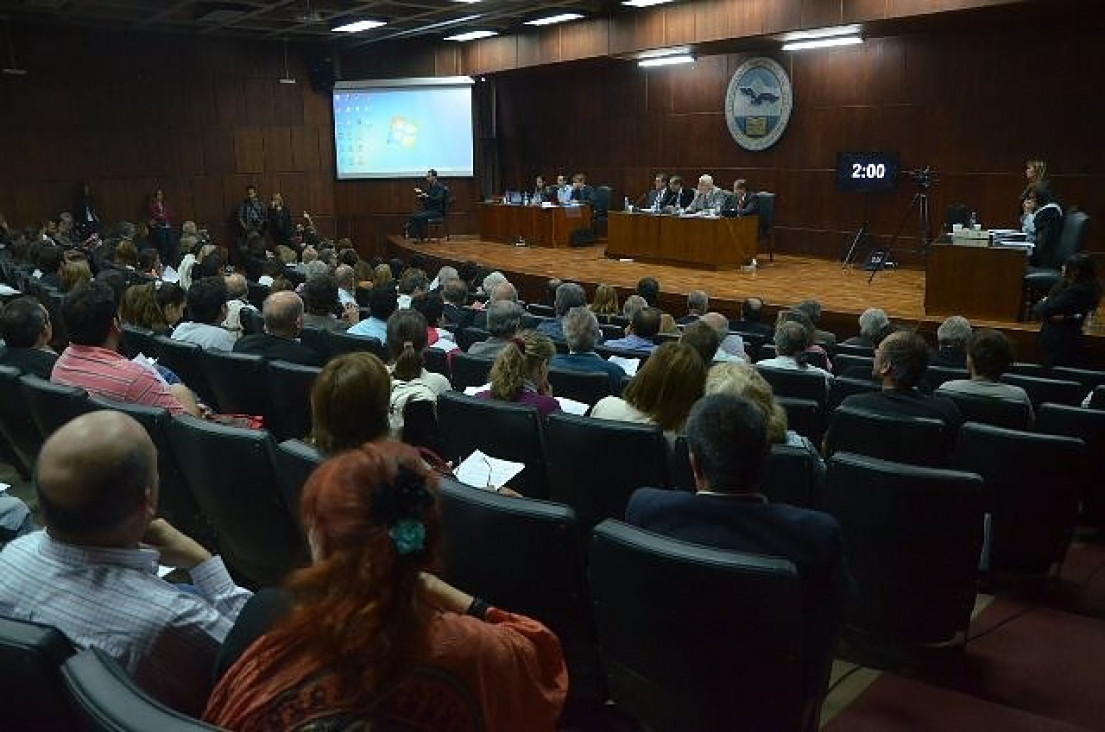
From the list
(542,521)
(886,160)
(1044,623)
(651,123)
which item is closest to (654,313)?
(1044,623)

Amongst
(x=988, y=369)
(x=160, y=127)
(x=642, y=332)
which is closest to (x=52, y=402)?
(x=642, y=332)

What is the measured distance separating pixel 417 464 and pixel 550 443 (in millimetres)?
1889

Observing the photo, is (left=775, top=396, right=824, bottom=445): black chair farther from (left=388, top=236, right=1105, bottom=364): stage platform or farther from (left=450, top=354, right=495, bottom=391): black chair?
(left=388, top=236, right=1105, bottom=364): stage platform

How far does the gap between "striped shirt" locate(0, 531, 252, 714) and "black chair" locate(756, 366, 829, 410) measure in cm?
333

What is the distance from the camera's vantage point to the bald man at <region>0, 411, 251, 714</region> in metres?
1.60

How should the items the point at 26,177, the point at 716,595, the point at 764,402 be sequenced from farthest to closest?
the point at 26,177
the point at 764,402
the point at 716,595

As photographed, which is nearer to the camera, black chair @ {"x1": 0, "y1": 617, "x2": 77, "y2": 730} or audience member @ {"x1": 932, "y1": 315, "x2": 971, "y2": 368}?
black chair @ {"x1": 0, "y1": 617, "x2": 77, "y2": 730}

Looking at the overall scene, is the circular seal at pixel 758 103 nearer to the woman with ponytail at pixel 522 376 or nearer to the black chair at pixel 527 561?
the woman with ponytail at pixel 522 376

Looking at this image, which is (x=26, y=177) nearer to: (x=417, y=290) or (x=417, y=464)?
(x=417, y=290)

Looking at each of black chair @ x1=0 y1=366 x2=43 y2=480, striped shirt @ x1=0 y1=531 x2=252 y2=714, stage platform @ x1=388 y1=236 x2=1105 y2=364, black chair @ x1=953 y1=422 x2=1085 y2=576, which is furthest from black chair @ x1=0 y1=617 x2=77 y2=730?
stage platform @ x1=388 y1=236 x2=1105 y2=364

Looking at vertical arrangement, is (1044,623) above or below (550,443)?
below

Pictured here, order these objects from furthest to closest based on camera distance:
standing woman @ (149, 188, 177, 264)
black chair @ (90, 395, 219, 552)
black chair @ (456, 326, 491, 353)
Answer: standing woman @ (149, 188, 177, 264), black chair @ (456, 326, 491, 353), black chair @ (90, 395, 219, 552)

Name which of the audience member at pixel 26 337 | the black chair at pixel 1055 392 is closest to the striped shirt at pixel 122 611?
the audience member at pixel 26 337

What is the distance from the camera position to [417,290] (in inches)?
258
